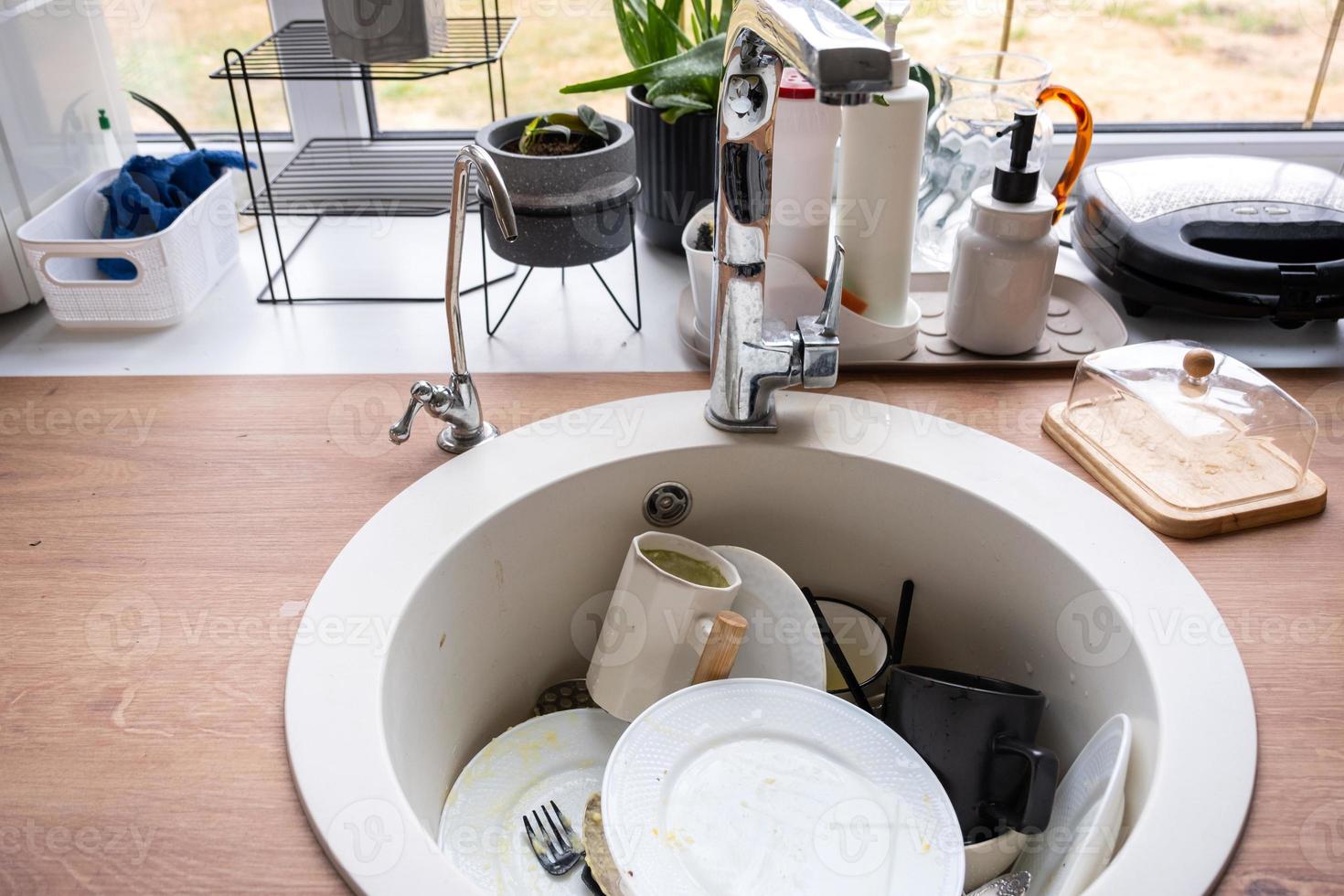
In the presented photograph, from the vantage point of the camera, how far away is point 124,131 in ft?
3.89

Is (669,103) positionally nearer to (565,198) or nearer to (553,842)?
(565,198)

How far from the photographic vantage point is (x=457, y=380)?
815 mm

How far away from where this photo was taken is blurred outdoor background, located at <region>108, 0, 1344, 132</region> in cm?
135

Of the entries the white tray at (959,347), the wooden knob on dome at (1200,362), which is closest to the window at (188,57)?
the white tray at (959,347)

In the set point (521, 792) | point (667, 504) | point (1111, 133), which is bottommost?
point (521, 792)

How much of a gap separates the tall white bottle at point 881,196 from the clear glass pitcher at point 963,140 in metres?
0.18

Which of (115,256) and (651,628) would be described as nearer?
(651,628)

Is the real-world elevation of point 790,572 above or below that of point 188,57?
→ below

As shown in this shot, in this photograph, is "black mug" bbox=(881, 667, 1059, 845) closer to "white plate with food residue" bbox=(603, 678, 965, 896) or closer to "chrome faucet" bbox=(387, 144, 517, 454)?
"white plate with food residue" bbox=(603, 678, 965, 896)

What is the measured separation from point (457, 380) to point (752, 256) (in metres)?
0.24

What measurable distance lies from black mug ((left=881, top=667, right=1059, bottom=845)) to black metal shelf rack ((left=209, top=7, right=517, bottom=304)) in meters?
0.53

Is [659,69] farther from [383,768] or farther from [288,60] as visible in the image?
[383,768]

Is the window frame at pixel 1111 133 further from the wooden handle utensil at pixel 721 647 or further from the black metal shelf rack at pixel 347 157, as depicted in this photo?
the wooden handle utensil at pixel 721 647

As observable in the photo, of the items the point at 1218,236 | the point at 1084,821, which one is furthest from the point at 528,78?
the point at 1084,821
